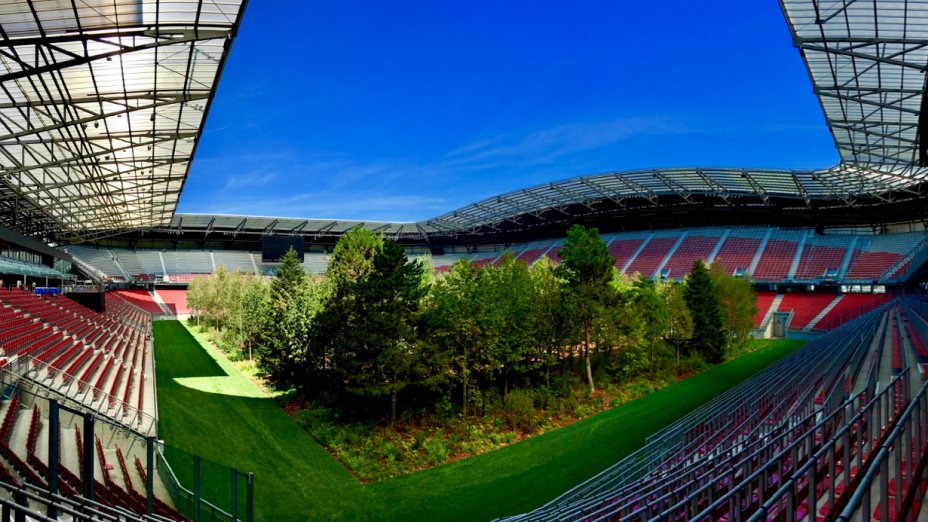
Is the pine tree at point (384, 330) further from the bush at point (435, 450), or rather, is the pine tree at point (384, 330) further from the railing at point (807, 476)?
the railing at point (807, 476)

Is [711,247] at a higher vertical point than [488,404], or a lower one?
higher

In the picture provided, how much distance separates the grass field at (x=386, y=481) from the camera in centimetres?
1551

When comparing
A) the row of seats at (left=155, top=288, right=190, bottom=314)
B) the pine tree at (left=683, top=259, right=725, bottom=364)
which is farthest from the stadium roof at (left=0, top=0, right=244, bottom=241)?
the row of seats at (left=155, top=288, right=190, bottom=314)

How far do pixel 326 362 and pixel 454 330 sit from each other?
7733 mm

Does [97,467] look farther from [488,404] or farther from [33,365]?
[488,404]

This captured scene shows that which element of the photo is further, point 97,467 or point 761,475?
point 97,467

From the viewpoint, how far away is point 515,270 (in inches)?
1134

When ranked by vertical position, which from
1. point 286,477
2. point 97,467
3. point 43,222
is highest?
point 43,222

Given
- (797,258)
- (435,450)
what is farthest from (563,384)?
(797,258)

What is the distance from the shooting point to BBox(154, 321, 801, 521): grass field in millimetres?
15508

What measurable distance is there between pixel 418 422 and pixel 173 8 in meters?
16.8

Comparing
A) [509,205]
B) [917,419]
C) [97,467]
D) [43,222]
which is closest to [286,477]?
[97,467]

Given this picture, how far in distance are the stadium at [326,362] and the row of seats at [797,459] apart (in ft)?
0.18

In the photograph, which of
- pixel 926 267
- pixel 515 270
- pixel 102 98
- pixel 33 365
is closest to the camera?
pixel 33 365
